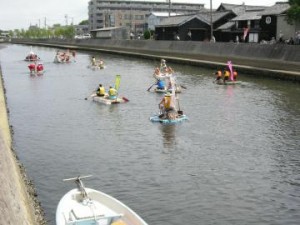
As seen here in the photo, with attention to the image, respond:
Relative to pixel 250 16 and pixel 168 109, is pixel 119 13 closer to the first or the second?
pixel 250 16

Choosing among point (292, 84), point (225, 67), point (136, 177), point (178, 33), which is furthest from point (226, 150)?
point (178, 33)

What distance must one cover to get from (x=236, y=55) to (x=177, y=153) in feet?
112

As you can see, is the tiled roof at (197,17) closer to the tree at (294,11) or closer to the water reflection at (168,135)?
the tree at (294,11)

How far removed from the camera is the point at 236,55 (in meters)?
50.9

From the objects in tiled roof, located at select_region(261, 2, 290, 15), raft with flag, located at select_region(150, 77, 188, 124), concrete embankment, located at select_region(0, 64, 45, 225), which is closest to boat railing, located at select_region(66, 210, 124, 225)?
concrete embankment, located at select_region(0, 64, 45, 225)

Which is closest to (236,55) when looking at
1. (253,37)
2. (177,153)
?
(253,37)

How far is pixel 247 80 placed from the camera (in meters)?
42.2

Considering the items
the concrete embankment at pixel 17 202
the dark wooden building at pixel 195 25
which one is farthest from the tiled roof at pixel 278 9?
the concrete embankment at pixel 17 202

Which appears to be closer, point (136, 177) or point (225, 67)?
point (136, 177)

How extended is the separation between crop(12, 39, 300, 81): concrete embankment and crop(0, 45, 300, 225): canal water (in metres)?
7.80

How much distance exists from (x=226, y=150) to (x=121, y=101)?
495 inches

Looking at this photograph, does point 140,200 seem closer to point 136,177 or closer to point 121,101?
point 136,177

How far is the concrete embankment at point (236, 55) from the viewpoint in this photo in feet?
137

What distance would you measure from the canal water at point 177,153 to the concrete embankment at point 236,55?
7798 millimetres
